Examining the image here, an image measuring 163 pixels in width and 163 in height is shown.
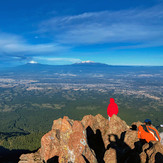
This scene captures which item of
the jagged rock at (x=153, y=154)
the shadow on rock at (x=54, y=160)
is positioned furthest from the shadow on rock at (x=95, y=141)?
the jagged rock at (x=153, y=154)

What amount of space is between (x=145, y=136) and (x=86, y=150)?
8112 millimetres

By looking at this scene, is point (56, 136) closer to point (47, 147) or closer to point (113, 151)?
point (47, 147)

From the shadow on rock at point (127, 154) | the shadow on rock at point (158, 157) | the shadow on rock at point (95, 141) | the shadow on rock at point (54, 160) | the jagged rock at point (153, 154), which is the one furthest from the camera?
the shadow on rock at point (95, 141)

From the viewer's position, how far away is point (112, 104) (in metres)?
27.4

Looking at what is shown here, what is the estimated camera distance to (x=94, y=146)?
2300 centimetres

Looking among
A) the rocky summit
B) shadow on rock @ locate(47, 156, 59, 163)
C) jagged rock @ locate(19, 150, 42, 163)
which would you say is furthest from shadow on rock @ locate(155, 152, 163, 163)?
jagged rock @ locate(19, 150, 42, 163)

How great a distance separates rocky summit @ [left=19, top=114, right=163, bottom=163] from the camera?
14.9 meters

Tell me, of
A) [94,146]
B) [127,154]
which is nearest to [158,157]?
[127,154]

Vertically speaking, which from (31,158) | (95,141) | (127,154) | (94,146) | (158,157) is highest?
(158,157)

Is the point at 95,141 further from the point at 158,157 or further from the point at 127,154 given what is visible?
the point at 158,157

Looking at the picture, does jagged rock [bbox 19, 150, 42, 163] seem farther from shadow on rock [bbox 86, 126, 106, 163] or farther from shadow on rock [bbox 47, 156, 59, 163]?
shadow on rock [bbox 86, 126, 106, 163]

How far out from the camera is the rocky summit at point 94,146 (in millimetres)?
14931

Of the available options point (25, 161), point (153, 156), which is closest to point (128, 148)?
point (153, 156)

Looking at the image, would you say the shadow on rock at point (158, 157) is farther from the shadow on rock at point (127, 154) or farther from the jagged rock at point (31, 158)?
the jagged rock at point (31, 158)
